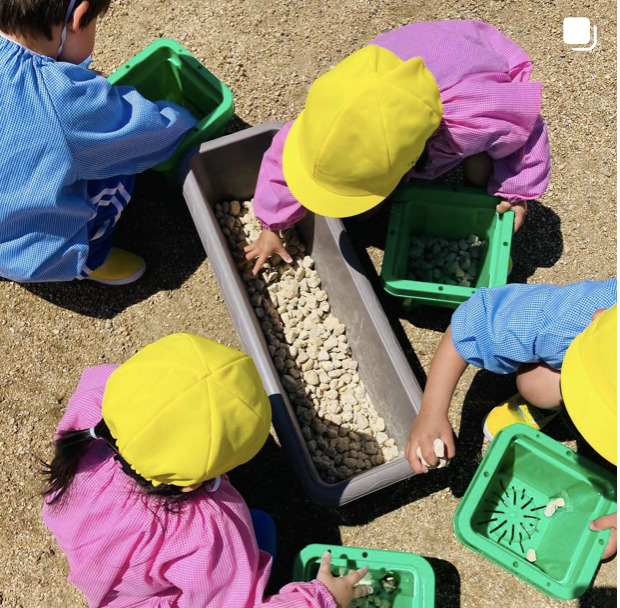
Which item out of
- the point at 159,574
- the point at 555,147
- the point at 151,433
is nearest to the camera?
the point at 151,433

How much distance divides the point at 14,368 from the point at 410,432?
117 centimetres

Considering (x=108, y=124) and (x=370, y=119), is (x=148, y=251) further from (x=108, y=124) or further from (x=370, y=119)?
(x=370, y=119)

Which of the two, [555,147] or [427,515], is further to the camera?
[555,147]

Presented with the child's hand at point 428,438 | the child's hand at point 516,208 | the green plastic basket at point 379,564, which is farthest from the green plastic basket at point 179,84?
the green plastic basket at point 379,564

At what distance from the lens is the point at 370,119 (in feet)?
4.17

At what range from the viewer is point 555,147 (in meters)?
2.10

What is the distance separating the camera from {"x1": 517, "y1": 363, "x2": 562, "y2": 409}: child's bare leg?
1.54 metres

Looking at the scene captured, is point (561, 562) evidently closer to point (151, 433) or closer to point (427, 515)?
point (427, 515)

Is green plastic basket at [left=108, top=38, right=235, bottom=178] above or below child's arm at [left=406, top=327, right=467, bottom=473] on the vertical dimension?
above

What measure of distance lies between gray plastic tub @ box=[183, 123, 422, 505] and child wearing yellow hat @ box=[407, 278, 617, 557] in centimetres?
9

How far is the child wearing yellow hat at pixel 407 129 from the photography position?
129 centimetres

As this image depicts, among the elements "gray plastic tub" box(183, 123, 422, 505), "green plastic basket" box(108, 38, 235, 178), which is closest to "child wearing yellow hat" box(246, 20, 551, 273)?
"gray plastic tub" box(183, 123, 422, 505)

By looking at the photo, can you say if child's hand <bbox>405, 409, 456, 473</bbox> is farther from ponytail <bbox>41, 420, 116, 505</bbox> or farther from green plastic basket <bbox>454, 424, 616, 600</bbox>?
ponytail <bbox>41, 420, 116, 505</bbox>

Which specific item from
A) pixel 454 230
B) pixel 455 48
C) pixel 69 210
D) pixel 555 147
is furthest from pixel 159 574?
pixel 555 147
